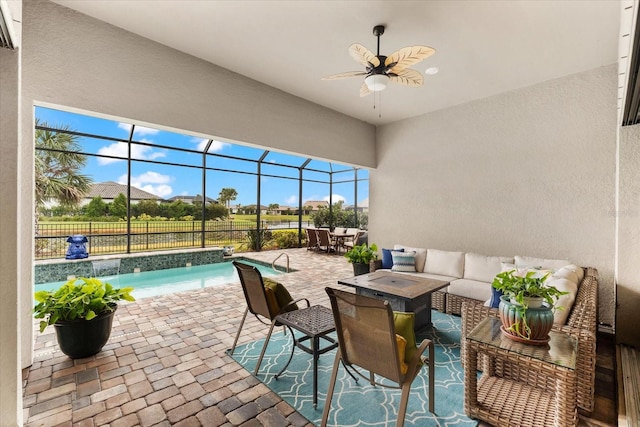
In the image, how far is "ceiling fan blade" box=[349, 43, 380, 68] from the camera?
8.07 ft

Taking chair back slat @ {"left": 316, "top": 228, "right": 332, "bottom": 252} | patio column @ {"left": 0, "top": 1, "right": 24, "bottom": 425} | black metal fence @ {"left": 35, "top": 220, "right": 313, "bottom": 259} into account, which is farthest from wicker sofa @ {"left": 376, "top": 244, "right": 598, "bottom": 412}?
black metal fence @ {"left": 35, "top": 220, "right": 313, "bottom": 259}

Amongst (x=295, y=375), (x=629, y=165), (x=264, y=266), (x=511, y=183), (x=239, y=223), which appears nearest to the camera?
(x=295, y=375)

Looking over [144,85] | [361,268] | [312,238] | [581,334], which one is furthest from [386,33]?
[312,238]

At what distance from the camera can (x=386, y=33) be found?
10.1ft

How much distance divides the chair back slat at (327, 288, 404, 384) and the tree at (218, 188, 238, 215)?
828 cm

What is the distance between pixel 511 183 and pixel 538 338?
3.52 m

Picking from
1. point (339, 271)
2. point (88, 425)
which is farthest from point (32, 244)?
point (339, 271)

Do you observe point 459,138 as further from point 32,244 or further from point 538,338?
point 32,244

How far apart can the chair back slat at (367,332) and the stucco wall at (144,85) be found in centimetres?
312

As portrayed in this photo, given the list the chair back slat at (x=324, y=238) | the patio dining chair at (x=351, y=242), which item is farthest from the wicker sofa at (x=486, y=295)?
the chair back slat at (x=324, y=238)

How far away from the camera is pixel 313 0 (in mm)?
2572

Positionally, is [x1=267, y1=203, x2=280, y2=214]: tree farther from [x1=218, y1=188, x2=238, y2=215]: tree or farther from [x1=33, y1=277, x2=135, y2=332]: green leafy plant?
[x1=33, y1=277, x2=135, y2=332]: green leafy plant

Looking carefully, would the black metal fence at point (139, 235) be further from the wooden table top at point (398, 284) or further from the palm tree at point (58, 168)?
the wooden table top at point (398, 284)

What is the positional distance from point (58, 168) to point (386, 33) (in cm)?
747
